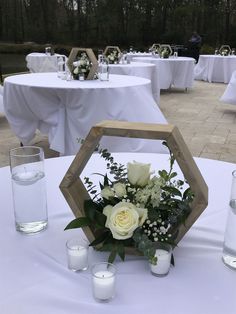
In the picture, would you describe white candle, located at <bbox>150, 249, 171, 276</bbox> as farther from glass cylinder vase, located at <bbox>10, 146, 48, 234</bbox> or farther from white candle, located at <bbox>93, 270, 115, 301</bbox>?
glass cylinder vase, located at <bbox>10, 146, 48, 234</bbox>

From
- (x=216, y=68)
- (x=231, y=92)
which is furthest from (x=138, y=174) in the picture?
(x=216, y=68)

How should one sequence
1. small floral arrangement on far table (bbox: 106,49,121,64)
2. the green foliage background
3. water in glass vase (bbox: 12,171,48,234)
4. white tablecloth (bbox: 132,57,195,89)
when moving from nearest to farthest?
water in glass vase (bbox: 12,171,48,234)
small floral arrangement on far table (bbox: 106,49,121,64)
white tablecloth (bbox: 132,57,195,89)
the green foliage background

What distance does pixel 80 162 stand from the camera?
0.66 metres

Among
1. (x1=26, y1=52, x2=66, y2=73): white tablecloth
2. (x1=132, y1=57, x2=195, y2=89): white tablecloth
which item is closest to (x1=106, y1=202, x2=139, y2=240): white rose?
(x1=132, y1=57, x2=195, y2=89): white tablecloth

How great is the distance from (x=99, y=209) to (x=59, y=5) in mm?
19254

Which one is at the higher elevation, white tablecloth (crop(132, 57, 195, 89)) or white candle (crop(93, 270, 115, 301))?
white candle (crop(93, 270, 115, 301))

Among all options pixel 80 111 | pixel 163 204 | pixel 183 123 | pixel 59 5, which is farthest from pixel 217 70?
pixel 59 5

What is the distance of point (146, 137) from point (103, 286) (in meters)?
0.25

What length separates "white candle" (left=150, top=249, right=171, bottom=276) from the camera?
0.62m

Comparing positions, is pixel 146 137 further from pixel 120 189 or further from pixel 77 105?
pixel 77 105

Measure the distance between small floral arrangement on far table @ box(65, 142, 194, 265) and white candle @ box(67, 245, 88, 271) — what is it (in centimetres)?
3

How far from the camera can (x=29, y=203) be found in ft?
2.51

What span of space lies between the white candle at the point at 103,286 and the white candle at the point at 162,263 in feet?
0.30

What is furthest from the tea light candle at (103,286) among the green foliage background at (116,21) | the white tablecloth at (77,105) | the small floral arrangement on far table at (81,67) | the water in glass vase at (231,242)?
the green foliage background at (116,21)
